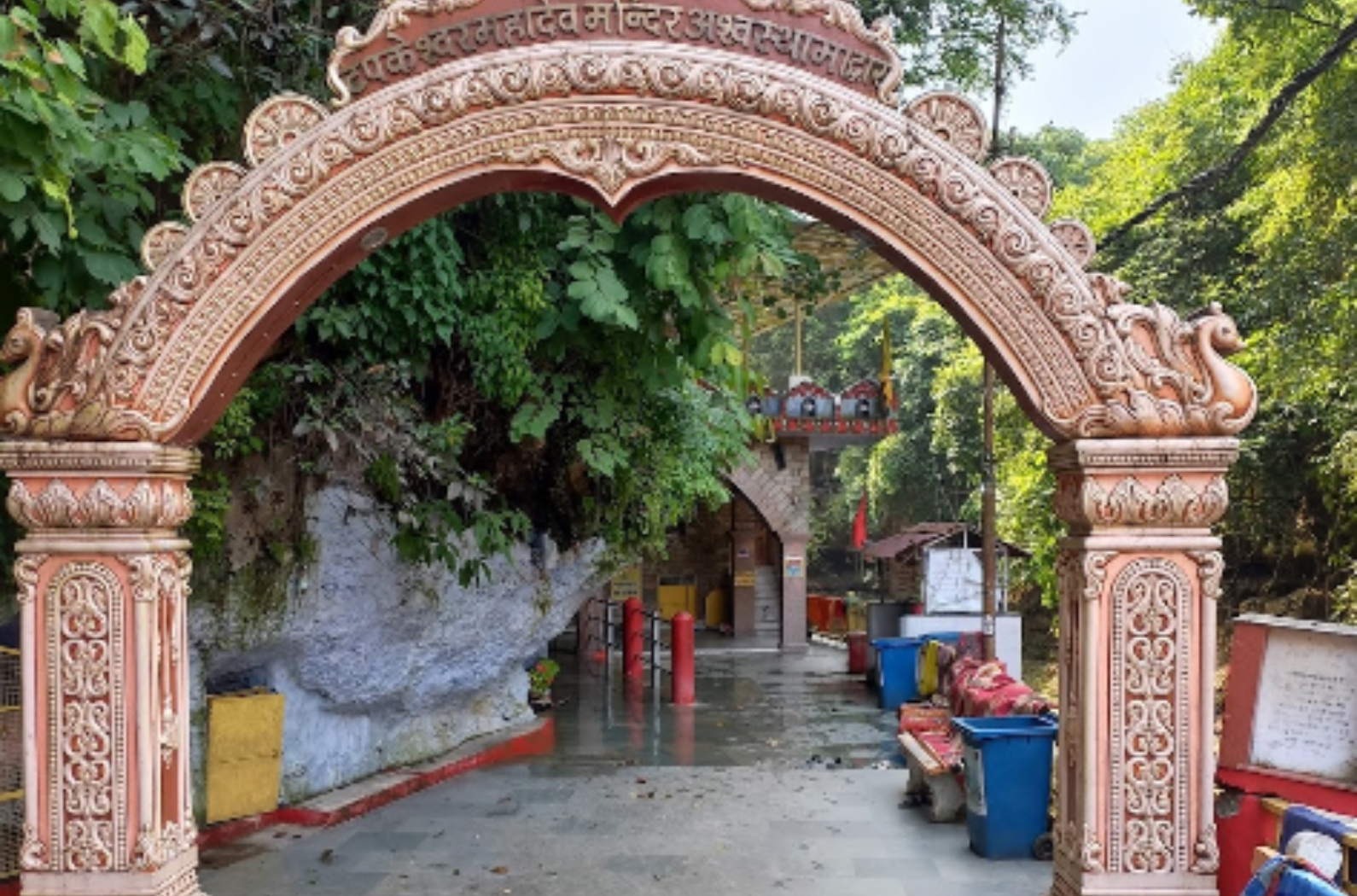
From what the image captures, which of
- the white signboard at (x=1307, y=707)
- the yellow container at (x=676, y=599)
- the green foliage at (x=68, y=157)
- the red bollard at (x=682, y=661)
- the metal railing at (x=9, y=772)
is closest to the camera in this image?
the green foliage at (x=68, y=157)

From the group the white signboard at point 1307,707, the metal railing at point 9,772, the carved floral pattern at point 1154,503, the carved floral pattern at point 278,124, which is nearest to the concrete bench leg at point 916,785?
the white signboard at point 1307,707

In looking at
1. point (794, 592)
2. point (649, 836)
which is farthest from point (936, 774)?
point (794, 592)

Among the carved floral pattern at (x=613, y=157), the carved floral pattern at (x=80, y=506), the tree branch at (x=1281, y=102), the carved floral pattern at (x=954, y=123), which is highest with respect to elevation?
the tree branch at (x=1281, y=102)

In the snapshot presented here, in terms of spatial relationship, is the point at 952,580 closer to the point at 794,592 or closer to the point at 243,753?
the point at 794,592

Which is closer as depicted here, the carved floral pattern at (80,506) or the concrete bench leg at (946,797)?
the carved floral pattern at (80,506)

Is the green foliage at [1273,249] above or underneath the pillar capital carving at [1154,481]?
above

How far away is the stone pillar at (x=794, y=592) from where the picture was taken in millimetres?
20844

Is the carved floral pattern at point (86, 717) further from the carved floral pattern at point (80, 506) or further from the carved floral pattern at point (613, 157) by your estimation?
the carved floral pattern at point (613, 157)

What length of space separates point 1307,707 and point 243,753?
6.35 meters

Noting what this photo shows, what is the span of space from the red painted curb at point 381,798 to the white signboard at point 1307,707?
5.92 meters

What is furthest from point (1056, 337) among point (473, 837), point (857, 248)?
point (857, 248)

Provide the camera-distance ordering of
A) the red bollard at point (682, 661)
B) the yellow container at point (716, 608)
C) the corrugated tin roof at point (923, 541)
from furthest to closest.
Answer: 1. the yellow container at point (716, 608)
2. the corrugated tin roof at point (923, 541)
3. the red bollard at point (682, 661)

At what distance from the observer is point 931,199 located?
13.8 feet

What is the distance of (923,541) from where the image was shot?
1697 cm
